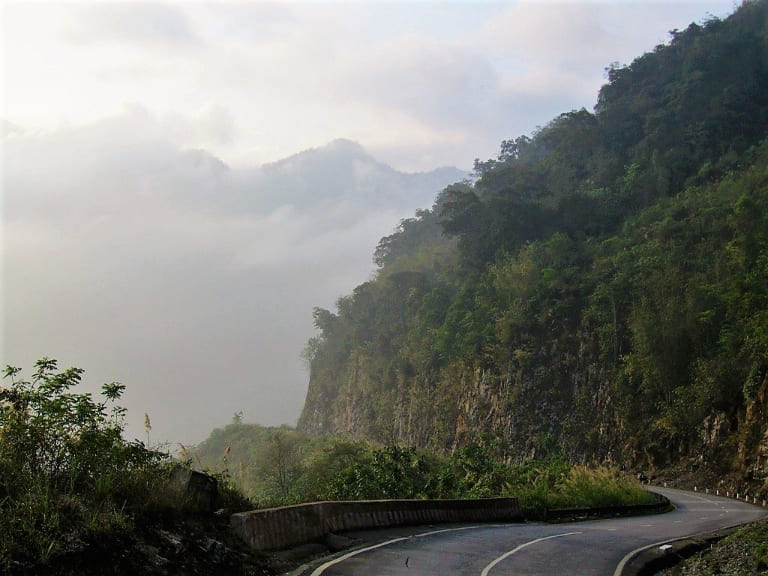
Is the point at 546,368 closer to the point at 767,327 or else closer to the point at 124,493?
the point at 767,327

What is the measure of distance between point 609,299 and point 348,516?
44268mm

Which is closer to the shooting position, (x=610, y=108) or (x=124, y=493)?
(x=124, y=493)

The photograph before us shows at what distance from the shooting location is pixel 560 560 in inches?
498

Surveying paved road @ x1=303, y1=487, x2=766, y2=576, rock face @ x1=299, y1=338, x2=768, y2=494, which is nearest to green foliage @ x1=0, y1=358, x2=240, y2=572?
paved road @ x1=303, y1=487, x2=766, y2=576

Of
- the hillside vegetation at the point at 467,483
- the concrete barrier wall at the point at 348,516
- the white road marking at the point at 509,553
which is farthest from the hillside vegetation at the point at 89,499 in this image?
the white road marking at the point at 509,553

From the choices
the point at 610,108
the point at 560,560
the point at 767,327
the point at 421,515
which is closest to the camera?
the point at 560,560

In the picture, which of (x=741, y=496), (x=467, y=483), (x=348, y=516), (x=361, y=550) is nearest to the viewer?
(x=361, y=550)

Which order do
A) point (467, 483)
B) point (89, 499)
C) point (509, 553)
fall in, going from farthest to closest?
point (467, 483), point (509, 553), point (89, 499)

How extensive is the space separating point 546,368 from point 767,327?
21.3 metres

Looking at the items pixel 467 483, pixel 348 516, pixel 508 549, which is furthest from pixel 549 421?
pixel 348 516

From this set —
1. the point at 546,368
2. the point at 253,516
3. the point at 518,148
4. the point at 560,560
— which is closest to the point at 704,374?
the point at 546,368

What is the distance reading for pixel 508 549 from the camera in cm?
1366

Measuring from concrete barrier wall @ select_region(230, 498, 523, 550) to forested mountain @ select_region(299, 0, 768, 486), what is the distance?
21920 mm

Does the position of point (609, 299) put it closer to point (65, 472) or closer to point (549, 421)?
point (549, 421)
